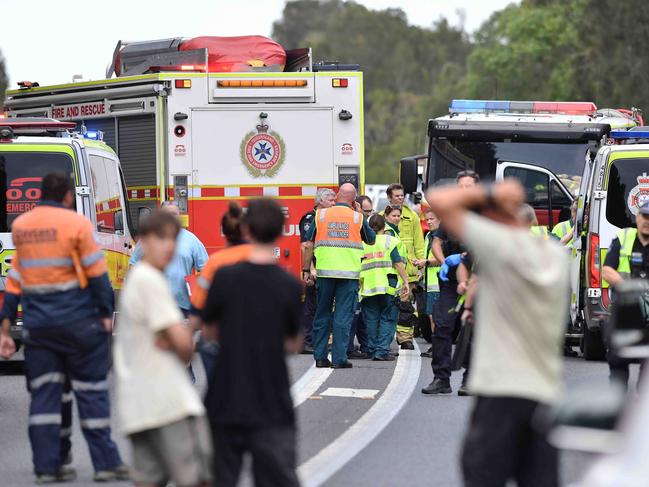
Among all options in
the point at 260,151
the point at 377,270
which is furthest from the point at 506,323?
the point at 260,151

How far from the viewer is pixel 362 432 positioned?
1152 centimetres

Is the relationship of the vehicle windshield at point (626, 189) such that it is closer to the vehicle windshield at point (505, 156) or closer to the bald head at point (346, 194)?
the bald head at point (346, 194)

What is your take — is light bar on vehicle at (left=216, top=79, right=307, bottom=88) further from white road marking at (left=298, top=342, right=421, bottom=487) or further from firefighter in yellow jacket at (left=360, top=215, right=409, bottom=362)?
white road marking at (left=298, top=342, right=421, bottom=487)

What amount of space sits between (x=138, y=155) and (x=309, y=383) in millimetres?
5682

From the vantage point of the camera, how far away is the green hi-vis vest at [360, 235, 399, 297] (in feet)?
56.0

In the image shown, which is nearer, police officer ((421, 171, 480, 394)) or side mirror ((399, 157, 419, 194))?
police officer ((421, 171, 480, 394))

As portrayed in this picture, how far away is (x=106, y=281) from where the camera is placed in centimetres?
964

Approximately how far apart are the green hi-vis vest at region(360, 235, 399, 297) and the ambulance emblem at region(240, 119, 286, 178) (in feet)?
7.50

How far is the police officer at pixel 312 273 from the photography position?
17078 mm

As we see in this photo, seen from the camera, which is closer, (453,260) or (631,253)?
(631,253)

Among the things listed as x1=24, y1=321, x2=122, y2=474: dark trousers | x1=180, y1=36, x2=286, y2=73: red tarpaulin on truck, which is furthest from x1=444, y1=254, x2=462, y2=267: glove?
x1=180, y1=36, x2=286, y2=73: red tarpaulin on truck

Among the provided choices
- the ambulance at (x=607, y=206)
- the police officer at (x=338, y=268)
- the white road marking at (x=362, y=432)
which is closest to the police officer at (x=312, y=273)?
the police officer at (x=338, y=268)

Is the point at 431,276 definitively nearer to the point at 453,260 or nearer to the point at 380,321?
the point at 380,321

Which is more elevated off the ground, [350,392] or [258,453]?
[258,453]
